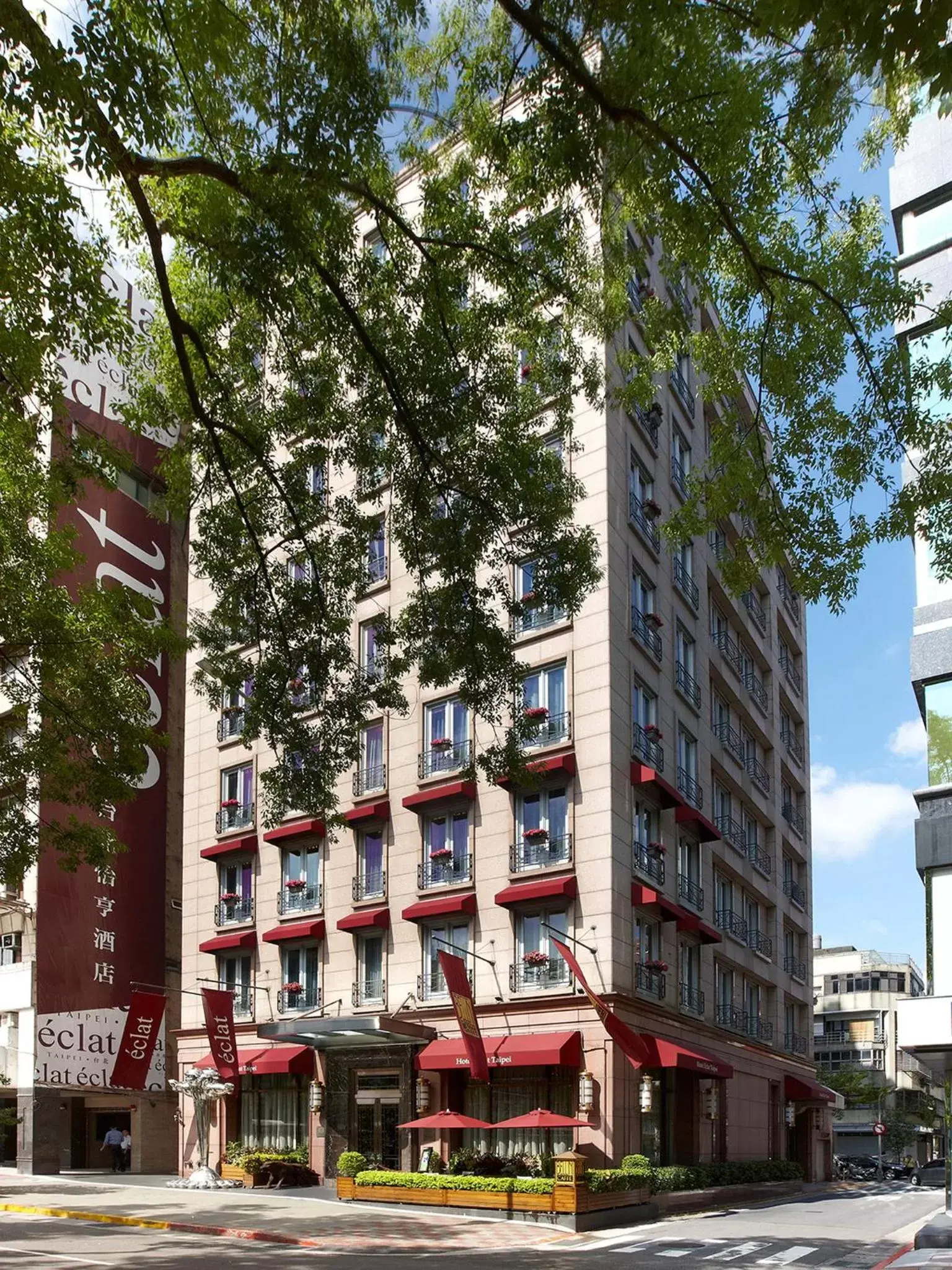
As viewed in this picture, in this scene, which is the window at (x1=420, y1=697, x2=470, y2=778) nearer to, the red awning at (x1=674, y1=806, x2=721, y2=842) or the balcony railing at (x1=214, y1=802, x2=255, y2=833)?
the red awning at (x1=674, y1=806, x2=721, y2=842)

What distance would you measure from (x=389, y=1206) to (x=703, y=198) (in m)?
23.0

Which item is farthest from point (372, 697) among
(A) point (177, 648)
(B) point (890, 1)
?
(B) point (890, 1)

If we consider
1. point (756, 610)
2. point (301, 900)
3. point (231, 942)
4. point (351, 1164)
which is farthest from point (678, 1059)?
point (756, 610)

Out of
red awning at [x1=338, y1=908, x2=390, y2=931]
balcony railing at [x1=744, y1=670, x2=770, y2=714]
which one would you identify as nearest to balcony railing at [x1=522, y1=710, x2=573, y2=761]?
red awning at [x1=338, y1=908, x2=390, y2=931]

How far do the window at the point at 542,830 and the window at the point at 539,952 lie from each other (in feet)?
4.00

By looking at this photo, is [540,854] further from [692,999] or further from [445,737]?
[692,999]

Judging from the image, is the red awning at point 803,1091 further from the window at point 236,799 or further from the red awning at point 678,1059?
the window at point 236,799

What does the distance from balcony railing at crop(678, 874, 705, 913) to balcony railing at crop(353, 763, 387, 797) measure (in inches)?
336

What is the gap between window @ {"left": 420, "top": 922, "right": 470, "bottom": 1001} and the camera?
32719 mm

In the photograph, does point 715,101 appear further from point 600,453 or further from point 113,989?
point 113,989

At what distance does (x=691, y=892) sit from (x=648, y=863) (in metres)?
4.68

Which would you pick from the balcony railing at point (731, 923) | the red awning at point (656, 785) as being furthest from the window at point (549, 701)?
the balcony railing at point (731, 923)

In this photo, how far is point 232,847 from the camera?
39.3 m

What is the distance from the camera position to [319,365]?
14.9 metres
